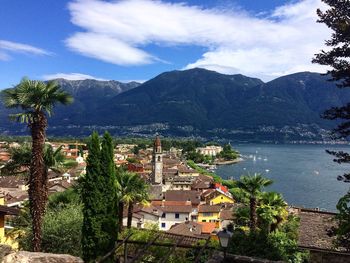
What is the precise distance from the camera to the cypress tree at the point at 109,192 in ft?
58.9

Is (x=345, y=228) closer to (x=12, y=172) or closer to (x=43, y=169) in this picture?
(x=43, y=169)

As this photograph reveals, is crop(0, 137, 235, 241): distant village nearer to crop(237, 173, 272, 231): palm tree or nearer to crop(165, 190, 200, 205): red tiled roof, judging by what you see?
crop(165, 190, 200, 205): red tiled roof

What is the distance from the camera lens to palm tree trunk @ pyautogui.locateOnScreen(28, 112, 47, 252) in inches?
604

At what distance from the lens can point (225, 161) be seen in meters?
175

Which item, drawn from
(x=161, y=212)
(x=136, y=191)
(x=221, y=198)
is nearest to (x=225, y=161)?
(x=221, y=198)

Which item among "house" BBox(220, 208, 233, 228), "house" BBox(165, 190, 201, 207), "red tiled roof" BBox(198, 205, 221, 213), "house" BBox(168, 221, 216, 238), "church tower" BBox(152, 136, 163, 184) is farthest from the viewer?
"church tower" BBox(152, 136, 163, 184)

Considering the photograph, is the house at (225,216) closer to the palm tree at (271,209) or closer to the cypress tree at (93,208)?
the palm tree at (271,209)

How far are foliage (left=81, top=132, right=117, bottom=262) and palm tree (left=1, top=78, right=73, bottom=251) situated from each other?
2.27 metres

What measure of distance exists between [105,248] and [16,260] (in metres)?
12.8

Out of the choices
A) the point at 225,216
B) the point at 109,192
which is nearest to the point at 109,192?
the point at 109,192

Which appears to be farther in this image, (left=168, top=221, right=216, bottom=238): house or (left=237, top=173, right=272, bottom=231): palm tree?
(left=168, top=221, right=216, bottom=238): house

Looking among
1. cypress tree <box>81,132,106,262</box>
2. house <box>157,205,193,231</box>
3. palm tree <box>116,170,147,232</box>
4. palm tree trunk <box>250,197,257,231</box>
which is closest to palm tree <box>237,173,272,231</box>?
palm tree trunk <box>250,197,257,231</box>

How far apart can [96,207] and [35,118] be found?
200 inches

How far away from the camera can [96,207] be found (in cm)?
1777
